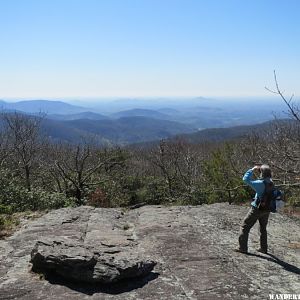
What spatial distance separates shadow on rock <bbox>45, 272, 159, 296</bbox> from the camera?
612cm

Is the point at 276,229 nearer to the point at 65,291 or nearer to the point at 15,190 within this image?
the point at 65,291

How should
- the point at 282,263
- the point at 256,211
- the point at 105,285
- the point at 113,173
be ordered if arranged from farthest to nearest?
the point at 113,173, the point at 256,211, the point at 282,263, the point at 105,285

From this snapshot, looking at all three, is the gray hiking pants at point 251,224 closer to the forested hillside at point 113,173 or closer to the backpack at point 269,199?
the backpack at point 269,199

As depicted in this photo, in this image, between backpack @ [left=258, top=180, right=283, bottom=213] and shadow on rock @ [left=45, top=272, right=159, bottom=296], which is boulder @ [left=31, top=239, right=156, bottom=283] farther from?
backpack @ [left=258, top=180, right=283, bottom=213]

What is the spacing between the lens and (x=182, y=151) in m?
36.1

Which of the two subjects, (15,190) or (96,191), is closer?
(15,190)

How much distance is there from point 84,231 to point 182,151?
88.5ft

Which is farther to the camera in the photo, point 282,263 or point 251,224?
point 251,224

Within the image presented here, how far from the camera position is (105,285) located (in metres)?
6.29

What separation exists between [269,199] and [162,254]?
2.30 metres

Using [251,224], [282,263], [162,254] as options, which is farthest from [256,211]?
[162,254]

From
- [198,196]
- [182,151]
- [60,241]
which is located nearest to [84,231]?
[60,241]

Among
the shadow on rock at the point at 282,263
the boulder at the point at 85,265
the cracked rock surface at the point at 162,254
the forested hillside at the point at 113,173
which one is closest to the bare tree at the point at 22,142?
the forested hillside at the point at 113,173

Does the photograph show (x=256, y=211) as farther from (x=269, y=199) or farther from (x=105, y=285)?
(x=105, y=285)
